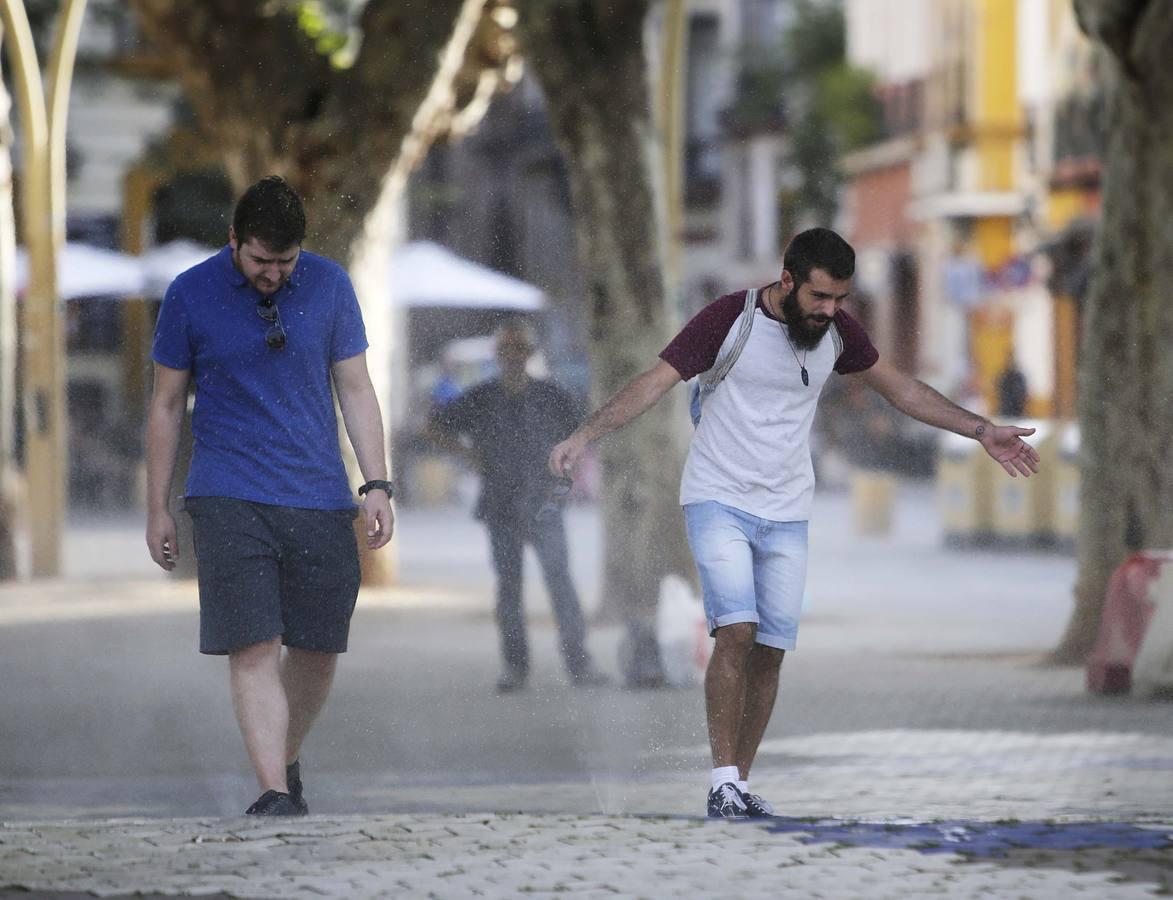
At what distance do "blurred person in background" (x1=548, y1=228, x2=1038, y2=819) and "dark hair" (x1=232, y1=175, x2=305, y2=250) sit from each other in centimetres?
91

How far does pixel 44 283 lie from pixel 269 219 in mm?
13464

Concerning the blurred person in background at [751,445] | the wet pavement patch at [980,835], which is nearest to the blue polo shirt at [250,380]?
the blurred person in background at [751,445]

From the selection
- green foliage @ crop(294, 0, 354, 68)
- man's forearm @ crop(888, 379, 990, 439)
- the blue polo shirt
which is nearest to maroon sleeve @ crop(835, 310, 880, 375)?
man's forearm @ crop(888, 379, 990, 439)

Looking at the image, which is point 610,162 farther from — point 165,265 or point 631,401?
point 165,265

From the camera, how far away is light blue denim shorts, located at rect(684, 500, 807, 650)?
754cm

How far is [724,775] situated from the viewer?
24.8 ft

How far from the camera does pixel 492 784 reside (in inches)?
359

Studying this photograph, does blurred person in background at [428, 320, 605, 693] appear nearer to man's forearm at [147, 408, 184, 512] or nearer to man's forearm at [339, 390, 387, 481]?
man's forearm at [339, 390, 387, 481]

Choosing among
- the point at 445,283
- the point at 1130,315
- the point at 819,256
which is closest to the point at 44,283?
the point at 445,283

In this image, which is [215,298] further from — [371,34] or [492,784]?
[371,34]

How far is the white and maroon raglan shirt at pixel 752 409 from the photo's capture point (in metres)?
7.48

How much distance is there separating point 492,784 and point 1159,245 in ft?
16.8

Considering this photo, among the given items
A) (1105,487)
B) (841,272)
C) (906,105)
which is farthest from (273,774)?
(906,105)

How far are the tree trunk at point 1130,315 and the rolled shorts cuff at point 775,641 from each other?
5602 mm
